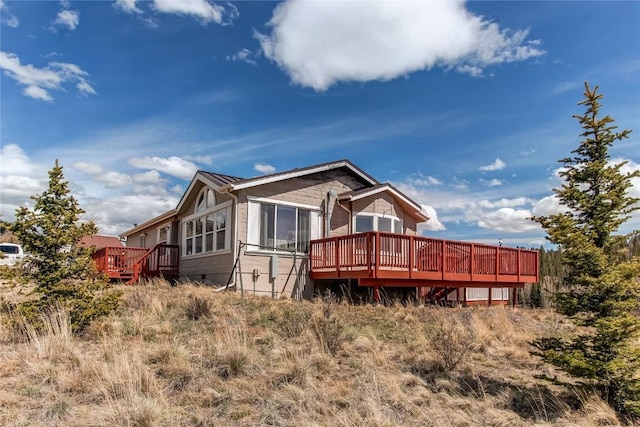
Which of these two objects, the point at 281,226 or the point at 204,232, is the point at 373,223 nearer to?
the point at 281,226

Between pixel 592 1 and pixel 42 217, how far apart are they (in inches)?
453

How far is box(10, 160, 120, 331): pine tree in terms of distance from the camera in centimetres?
738

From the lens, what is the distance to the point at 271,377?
587 centimetres

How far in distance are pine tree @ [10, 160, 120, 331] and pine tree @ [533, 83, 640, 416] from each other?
7080 mm

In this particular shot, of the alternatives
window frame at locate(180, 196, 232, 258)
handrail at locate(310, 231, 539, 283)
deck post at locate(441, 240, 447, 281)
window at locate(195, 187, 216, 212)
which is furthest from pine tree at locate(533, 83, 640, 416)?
window at locate(195, 187, 216, 212)

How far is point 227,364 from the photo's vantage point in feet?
20.2

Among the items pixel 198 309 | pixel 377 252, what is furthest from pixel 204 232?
pixel 198 309

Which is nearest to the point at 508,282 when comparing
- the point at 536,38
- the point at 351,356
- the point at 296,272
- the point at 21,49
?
the point at 296,272

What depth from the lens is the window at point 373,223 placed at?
1730 cm

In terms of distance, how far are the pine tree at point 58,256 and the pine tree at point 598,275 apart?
23.2ft

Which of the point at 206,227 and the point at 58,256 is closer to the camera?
the point at 58,256

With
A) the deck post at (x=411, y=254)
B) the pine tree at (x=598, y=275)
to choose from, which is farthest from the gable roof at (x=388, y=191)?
the pine tree at (x=598, y=275)

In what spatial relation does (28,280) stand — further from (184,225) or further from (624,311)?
(184,225)

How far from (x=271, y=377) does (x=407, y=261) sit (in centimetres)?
805
